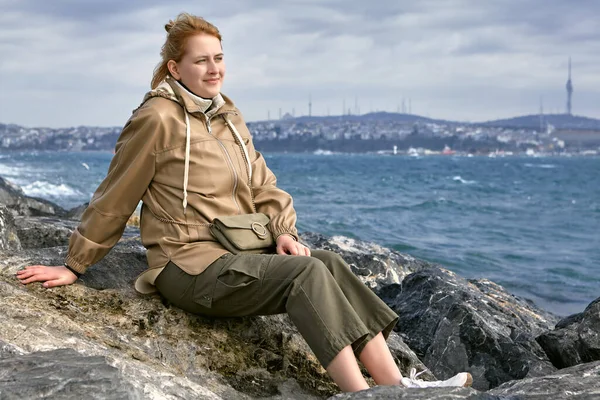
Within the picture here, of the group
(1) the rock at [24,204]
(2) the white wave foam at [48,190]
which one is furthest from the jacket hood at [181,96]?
(2) the white wave foam at [48,190]

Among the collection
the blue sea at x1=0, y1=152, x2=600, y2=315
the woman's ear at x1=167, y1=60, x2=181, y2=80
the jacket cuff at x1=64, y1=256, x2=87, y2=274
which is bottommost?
the blue sea at x1=0, y1=152, x2=600, y2=315

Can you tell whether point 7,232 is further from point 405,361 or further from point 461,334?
point 461,334

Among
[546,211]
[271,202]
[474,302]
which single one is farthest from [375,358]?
[546,211]

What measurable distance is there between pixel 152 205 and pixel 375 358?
137 cm

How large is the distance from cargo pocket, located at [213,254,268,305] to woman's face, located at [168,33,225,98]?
92 centimetres

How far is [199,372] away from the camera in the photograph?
12.5ft

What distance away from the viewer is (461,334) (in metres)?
5.48

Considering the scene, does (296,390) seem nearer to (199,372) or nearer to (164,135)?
(199,372)

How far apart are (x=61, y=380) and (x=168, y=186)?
1436 millimetres

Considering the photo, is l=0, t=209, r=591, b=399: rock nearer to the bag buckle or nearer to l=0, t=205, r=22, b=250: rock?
l=0, t=205, r=22, b=250: rock

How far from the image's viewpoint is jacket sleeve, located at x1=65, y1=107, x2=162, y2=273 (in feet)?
13.5

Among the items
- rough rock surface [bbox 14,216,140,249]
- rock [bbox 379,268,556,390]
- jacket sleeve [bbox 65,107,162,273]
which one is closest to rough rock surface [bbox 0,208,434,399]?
jacket sleeve [bbox 65,107,162,273]

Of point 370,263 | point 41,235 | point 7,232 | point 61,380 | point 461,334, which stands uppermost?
point 7,232

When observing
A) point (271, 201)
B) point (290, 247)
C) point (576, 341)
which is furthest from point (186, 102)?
point (576, 341)
